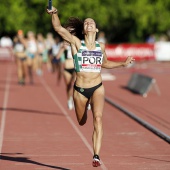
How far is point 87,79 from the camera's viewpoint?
10.4 metres

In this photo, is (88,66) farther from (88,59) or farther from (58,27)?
(58,27)

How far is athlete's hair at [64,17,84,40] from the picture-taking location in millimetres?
10820

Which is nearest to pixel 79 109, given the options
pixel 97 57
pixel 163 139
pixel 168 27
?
pixel 97 57

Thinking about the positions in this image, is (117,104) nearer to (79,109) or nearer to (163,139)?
(163,139)

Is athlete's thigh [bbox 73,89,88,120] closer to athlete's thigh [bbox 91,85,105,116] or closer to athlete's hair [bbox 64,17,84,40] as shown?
athlete's thigh [bbox 91,85,105,116]

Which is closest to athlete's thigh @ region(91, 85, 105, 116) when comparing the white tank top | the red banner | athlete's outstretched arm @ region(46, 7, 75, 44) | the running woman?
the running woman

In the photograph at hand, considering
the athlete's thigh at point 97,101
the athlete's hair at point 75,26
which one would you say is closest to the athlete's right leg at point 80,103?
the athlete's thigh at point 97,101

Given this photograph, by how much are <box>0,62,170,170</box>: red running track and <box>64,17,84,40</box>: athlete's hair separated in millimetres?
1881

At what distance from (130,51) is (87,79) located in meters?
37.8

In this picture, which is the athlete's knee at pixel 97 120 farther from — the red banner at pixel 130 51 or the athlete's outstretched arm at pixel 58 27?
the red banner at pixel 130 51

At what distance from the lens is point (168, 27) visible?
6366cm

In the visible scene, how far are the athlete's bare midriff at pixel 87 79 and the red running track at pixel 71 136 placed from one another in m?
1.17

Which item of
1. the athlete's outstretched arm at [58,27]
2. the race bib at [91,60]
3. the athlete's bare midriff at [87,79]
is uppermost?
the athlete's outstretched arm at [58,27]

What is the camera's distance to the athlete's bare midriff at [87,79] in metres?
10.4
